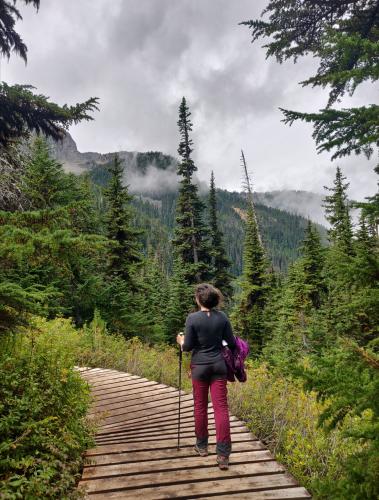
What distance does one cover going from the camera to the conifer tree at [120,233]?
20.9 m

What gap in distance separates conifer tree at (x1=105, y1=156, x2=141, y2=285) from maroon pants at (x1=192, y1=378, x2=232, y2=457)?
638 inches

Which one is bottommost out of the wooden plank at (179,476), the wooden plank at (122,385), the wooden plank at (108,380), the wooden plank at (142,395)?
the wooden plank at (179,476)

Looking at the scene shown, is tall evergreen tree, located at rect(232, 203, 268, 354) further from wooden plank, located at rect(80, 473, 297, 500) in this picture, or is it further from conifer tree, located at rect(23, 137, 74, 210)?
wooden plank, located at rect(80, 473, 297, 500)

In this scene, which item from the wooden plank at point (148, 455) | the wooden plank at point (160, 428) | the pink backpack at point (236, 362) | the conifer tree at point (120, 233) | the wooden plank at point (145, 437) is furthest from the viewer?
the conifer tree at point (120, 233)

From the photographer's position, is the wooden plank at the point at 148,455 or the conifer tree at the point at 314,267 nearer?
the wooden plank at the point at 148,455

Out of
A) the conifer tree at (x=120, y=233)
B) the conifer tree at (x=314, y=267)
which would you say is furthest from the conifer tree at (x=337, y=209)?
the conifer tree at (x=120, y=233)

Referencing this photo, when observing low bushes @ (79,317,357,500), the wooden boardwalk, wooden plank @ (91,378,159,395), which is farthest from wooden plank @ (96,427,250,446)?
→ wooden plank @ (91,378,159,395)

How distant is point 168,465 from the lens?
14.6ft

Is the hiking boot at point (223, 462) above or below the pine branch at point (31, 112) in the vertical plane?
Result: below

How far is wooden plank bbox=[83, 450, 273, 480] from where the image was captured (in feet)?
14.0

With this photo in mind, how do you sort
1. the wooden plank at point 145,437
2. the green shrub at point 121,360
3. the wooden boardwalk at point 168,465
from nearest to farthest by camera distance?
the wooden boardwalk at point 168,465
the wooden plank at point 145,437
the green shrub at point 121,360

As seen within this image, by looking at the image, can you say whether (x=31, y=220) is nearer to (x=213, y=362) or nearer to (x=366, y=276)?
(x=213, y=362)

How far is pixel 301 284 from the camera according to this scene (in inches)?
750

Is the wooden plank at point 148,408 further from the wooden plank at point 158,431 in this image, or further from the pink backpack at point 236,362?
the pink backpack at point 236,362
